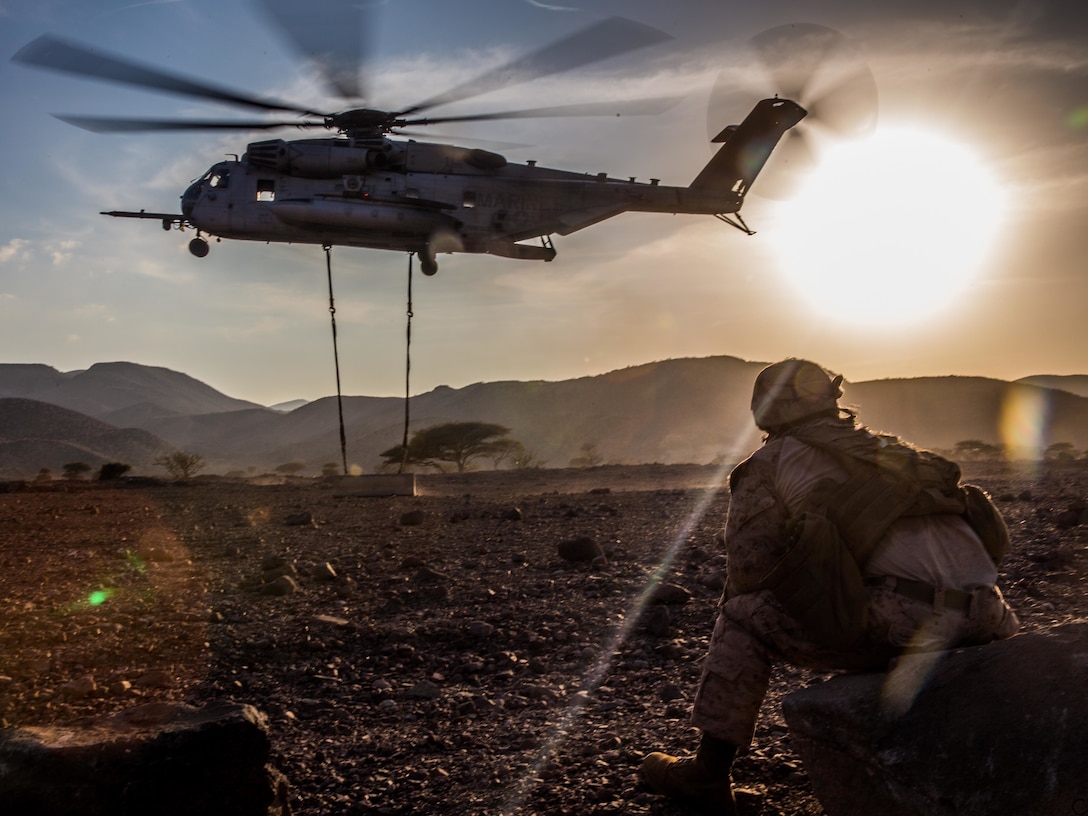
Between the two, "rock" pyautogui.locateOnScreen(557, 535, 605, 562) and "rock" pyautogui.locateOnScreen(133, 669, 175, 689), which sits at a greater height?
"rock" pyautogui.locateOnScreen(557, 535, 605, 562)

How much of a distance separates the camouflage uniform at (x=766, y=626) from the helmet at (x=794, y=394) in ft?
0.34

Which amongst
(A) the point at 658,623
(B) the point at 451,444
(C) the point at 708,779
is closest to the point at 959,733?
(C) the point at 708,779

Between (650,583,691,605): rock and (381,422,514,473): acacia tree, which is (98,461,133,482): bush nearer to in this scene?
(381,422,514,473): acacia tree

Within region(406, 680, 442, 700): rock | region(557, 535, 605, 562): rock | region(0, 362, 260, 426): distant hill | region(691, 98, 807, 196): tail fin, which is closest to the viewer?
region(406, 680, 442, 700): rock

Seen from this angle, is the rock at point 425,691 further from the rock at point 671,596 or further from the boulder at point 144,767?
the rock at point 671,596

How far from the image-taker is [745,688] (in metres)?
2.72

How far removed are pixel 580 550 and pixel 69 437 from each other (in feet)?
263

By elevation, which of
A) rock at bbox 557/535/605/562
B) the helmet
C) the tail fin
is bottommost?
rock at bbox 557/535/605/562

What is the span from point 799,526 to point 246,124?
15140 mm

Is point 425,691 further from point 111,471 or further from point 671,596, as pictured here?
point 111,471

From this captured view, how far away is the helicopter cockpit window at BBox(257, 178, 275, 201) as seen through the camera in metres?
16.9

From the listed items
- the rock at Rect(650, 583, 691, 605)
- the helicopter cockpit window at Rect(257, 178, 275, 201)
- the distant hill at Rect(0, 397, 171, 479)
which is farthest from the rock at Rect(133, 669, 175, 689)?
the distant hill at Rect(0, 397, 171, 479)

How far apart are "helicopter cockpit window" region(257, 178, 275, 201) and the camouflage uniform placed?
52.8 feet

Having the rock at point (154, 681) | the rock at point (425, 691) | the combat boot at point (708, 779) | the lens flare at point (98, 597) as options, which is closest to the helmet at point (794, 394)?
the combat boot at point (708, 779)
